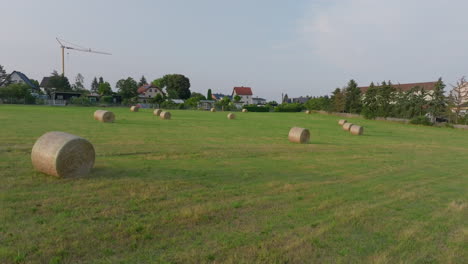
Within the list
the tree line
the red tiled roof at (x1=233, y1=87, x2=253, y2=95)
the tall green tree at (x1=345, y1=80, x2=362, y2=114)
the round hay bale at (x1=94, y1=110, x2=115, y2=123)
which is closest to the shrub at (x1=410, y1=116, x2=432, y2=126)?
the tree line

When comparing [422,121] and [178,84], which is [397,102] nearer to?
[422,121]

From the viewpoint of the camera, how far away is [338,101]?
264 feet

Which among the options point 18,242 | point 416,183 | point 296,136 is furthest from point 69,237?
point 296,136

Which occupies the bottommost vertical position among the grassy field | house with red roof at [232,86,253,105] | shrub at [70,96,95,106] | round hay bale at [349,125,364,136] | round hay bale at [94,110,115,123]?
the grassy field

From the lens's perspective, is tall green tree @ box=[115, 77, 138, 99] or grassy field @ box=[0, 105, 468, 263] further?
tall green tree @ box=[115, 77, 138, 99]

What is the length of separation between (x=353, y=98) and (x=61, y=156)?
256ft

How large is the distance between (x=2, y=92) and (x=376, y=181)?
76.1m

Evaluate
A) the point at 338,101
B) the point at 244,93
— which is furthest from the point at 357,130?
the point at 244,93

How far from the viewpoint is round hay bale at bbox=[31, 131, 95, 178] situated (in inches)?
322

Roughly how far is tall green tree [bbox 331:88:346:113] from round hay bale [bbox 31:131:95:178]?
7736 cm

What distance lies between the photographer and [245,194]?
310 inches

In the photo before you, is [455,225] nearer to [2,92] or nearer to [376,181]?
[376,181]

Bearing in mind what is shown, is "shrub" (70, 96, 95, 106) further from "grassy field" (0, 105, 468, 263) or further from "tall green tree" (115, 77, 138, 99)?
"grassy field" (0, 105, 468, 263)

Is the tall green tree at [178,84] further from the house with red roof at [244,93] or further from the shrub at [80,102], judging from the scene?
the shrub at [80,102]
